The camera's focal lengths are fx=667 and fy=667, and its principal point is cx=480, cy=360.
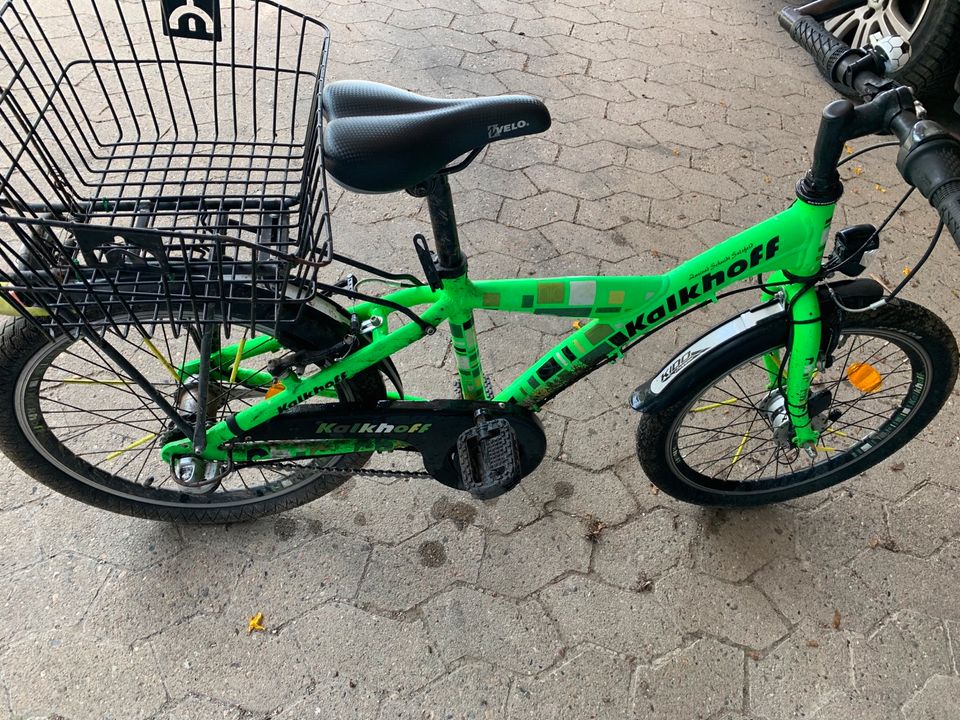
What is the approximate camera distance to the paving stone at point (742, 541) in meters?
2.17

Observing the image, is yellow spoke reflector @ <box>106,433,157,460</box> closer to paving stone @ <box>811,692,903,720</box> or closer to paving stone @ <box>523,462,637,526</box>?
paving stone @ <box>523,462,637,526</box>

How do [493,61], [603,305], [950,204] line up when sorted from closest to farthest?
1. [950,204]
2. [603,305]
3. [493,61]

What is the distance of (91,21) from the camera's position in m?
4.31

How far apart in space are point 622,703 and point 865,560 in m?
0.96

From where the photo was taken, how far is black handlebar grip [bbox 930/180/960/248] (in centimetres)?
109

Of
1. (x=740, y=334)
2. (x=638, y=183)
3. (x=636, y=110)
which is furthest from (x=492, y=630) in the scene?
(x=636, y=110)

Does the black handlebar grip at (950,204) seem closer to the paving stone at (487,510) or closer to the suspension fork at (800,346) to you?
the suspension fork at (800,346)

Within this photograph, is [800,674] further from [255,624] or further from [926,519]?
[255,624]

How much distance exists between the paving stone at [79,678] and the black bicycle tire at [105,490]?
0.39 m

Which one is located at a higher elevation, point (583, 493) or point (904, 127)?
point (904, 127)

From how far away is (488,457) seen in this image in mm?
1886

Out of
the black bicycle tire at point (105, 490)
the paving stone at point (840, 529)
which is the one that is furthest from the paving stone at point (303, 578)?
the paving stone at point (840, 529)

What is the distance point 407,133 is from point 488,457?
96 cm

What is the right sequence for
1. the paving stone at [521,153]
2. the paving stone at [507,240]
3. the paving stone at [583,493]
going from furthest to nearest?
the paving stone at [521,153] → the paving stone at [507,240] → the paving stone at [583,493]
